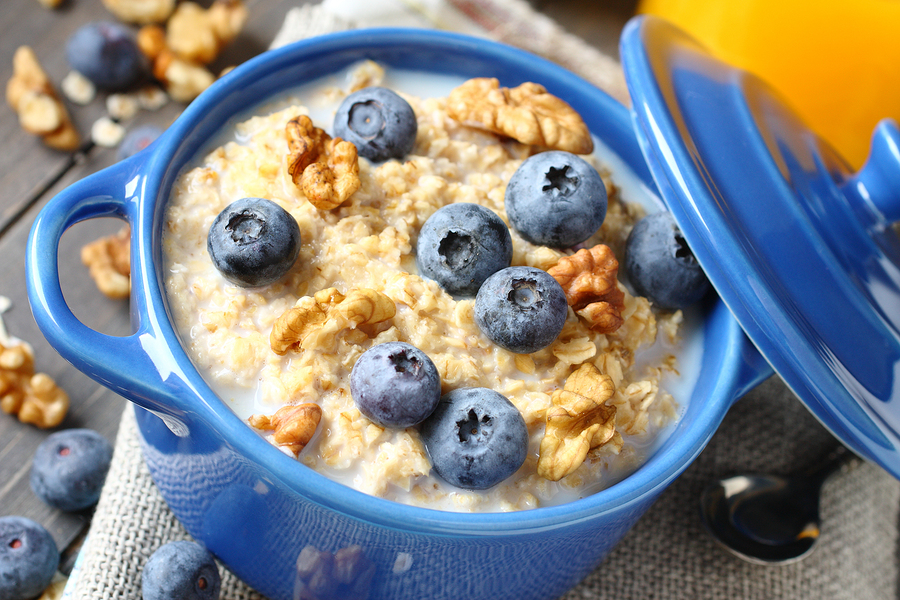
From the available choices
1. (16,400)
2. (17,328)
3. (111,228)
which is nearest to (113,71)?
(111,228)

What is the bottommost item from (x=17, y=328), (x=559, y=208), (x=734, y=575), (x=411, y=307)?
(x=17, y=328)

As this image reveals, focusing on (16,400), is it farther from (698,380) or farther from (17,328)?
(698,380)

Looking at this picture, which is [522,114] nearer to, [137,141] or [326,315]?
[326,315]

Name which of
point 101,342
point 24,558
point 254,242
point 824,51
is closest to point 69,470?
point 24,558

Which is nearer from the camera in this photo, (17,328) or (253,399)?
(253,399)

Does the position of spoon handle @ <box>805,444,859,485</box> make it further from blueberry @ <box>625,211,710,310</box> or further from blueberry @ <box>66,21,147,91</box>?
blueberry @ <box>66,21,147,91</box>

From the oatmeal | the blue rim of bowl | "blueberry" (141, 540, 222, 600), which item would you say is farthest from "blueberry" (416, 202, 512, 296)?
"blueberry" (141, 540, 222, 600)

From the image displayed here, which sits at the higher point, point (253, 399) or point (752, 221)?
point (752, 221)
